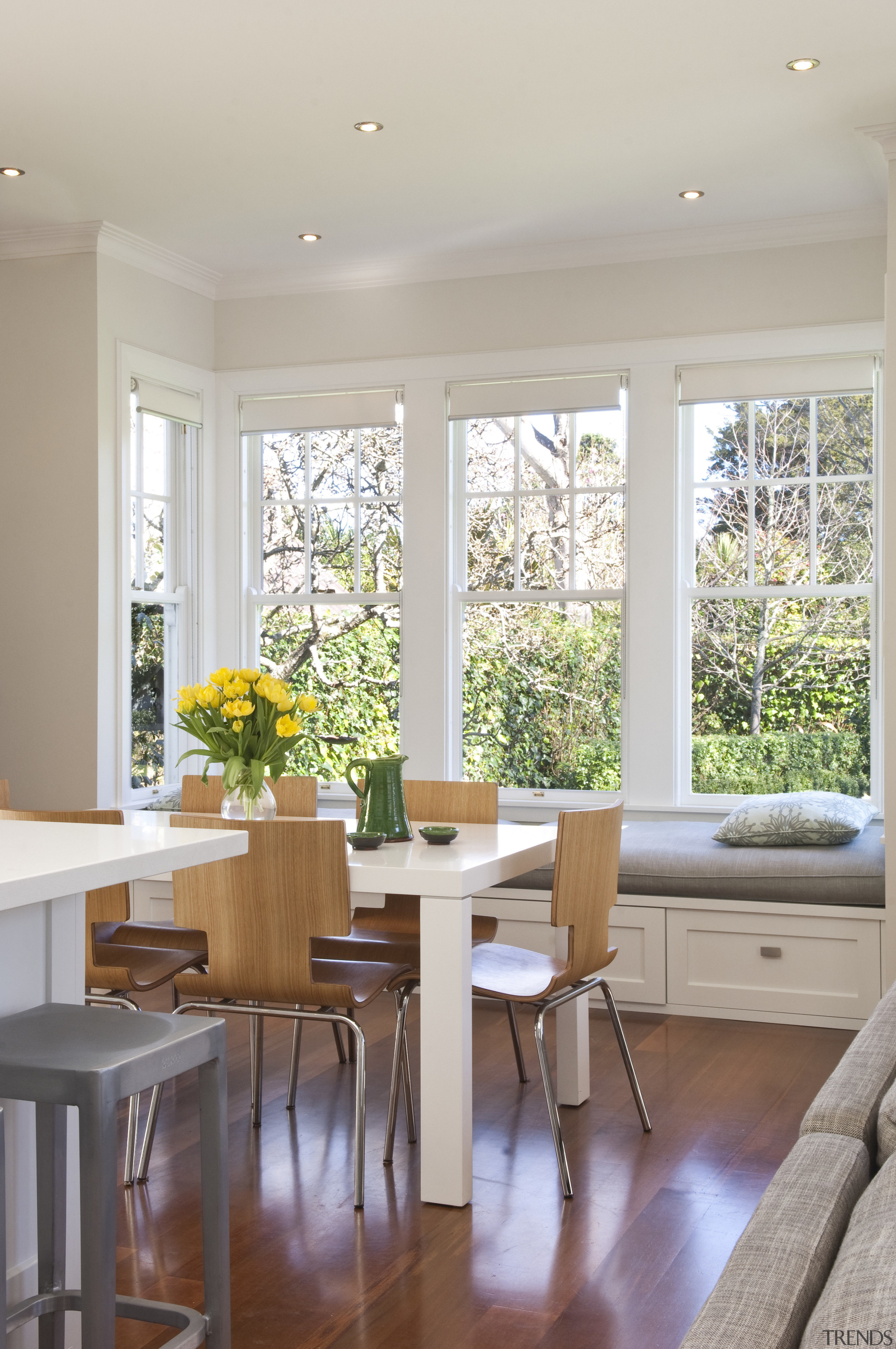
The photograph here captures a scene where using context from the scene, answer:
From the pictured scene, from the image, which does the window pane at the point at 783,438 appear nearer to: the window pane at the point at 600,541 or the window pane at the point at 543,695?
the window pane at the point at 600,541

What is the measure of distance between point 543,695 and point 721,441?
139cm

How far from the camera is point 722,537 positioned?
5.57 m

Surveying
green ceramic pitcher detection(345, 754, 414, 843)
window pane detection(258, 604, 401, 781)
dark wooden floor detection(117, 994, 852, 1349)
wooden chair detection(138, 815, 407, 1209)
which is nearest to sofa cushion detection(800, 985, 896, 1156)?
dark wooden floor detection(117, 994, 852, 1349)

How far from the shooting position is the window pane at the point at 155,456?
19.1ft

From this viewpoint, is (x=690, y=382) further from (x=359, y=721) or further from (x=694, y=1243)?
(x=694, y=1243)

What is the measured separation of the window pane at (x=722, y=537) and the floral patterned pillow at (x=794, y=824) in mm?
1141

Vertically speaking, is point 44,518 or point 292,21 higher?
point 292,21

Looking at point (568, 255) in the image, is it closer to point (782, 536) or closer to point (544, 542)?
point (544, 542)

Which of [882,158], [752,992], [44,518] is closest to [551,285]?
[882,158]

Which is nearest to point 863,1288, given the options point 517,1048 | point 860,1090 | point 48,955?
point 860,1090

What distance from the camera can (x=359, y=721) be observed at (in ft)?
20.3

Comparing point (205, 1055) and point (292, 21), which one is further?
point (292, 21)

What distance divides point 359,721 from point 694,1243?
373 centimetres

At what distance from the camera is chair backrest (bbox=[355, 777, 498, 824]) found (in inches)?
164
